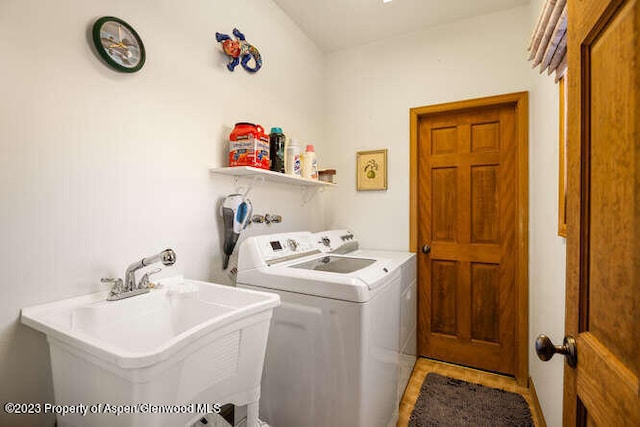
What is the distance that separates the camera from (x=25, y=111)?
91 centimetres

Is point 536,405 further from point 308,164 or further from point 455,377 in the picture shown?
point 308,164

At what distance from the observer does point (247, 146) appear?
1.57 meters

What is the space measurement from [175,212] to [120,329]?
56cm

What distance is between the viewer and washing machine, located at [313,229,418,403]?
1.89 meters

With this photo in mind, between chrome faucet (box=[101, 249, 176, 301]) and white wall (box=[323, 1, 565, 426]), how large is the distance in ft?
5.95

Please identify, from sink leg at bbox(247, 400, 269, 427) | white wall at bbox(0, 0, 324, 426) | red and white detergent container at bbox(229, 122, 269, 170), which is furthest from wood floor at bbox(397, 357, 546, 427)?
red and white detergent container at bbox(229, 122, 269, 170)

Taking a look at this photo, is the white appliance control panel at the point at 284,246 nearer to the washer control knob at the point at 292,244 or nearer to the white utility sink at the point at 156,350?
the washer control knob at the point at 292,244

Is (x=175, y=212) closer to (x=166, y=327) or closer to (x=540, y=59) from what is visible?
(x=166, y=327)

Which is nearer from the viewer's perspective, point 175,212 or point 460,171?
point 175,212

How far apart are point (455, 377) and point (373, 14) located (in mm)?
2875

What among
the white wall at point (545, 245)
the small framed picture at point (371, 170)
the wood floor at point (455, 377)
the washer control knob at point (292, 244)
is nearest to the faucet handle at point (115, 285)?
the washer control knob at point (292, 244)

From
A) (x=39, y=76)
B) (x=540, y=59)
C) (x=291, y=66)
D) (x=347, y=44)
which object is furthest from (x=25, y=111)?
(x=347, y=44)

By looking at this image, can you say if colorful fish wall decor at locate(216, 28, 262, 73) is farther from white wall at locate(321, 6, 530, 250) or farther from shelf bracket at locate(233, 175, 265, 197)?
white wall at locate(321, 6, 530, 250)

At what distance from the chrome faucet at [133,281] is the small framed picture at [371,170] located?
6.20 feet
